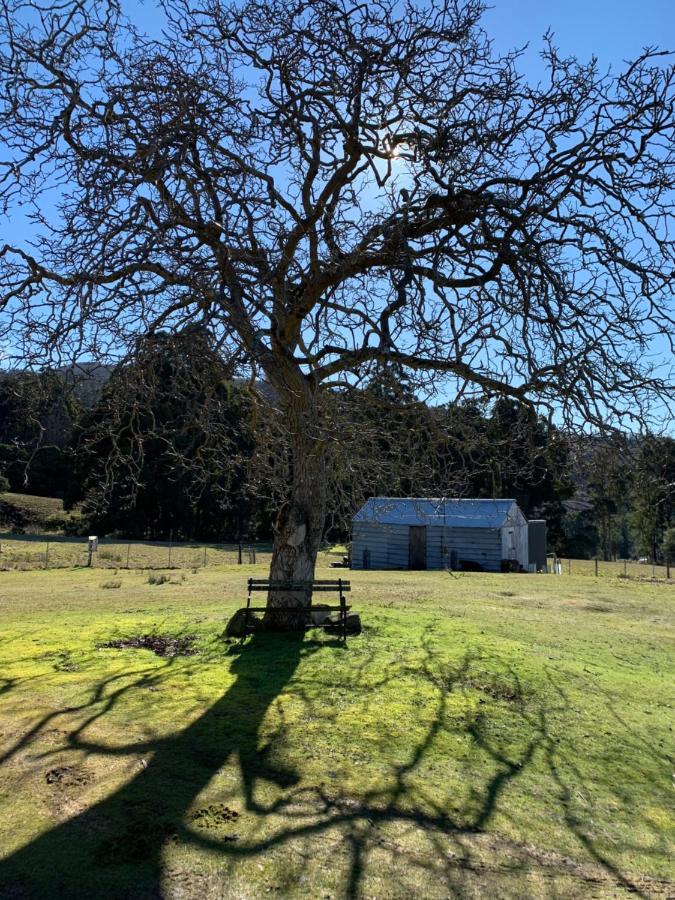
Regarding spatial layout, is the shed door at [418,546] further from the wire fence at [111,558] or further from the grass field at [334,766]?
the grass field at [334,766]

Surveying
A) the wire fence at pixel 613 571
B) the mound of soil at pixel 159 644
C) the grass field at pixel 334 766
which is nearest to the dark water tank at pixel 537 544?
the wire fence at pixel 613 571

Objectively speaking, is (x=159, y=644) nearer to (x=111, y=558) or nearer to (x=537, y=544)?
(x=111, y=558)

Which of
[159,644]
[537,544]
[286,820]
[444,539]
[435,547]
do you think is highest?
[444,539]

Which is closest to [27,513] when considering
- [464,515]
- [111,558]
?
[111,558]

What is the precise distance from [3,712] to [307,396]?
4.78 meters

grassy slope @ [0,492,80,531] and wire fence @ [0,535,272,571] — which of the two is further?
grassy slope @ [0,492,80,531]

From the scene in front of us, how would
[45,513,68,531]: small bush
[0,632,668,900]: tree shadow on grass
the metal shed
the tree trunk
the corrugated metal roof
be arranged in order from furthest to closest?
[45,513,68,531]: small bush, the metal shed, the corrugated metal roof, the tree trunk, [0,632,668,900]: tree shadow on grass

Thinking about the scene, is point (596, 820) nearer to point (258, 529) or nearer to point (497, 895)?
point (497, 895)

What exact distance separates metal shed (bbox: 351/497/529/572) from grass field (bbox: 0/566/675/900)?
19.7 m

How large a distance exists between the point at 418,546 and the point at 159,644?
2367cm

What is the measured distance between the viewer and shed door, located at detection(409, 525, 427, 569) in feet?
105

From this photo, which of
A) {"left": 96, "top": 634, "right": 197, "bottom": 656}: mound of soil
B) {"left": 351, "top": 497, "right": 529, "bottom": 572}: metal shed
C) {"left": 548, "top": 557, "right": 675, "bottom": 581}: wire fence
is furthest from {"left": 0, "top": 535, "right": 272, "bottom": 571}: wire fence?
{"left": 96, "top": 634, "right": 197, "bottom": 656}: mound of soil

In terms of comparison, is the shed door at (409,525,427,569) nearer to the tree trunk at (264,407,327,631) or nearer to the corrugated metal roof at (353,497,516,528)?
the corrugated metal roof at (353,497,516,528)

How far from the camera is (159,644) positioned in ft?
30.9
